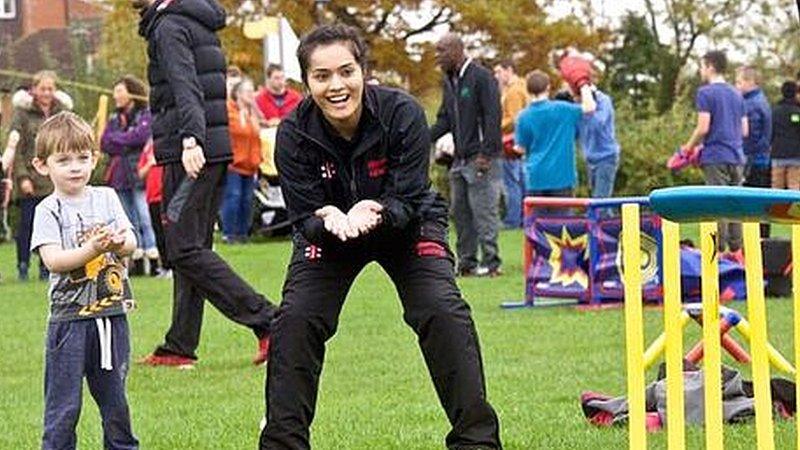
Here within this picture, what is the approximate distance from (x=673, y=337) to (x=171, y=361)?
5.37 metres

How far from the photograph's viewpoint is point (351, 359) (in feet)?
34.1

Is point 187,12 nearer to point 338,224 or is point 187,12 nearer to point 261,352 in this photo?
point 261,352

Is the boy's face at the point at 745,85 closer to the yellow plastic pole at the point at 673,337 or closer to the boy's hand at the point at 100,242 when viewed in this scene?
the boy's hand at the point at 100,242

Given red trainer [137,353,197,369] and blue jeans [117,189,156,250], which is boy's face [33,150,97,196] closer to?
red trainer [137,353,197,369]

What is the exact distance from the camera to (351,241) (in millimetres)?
6523

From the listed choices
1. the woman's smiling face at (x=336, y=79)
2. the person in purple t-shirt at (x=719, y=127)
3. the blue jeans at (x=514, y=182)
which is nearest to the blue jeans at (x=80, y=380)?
the woman's smiling face at (x=336, y=79)

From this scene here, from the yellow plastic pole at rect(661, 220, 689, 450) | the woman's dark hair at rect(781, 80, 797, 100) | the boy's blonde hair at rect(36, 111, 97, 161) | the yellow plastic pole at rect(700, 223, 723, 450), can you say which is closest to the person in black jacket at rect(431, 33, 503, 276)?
the woman's dark hair at rect(781, 80, 797, 100)

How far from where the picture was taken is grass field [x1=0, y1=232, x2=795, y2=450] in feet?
24.5

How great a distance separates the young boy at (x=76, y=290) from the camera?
251 inches

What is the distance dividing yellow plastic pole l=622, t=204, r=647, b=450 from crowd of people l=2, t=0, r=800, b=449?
4.02 feet

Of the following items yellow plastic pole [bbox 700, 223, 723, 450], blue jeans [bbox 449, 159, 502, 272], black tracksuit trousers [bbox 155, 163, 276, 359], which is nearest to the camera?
yellow plastic pole [bbox 700, 223, 723, 450]

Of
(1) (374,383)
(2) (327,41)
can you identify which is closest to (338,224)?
(2) (327,41)

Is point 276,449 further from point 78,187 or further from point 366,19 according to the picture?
point 366,19

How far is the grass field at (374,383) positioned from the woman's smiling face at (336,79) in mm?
1465
